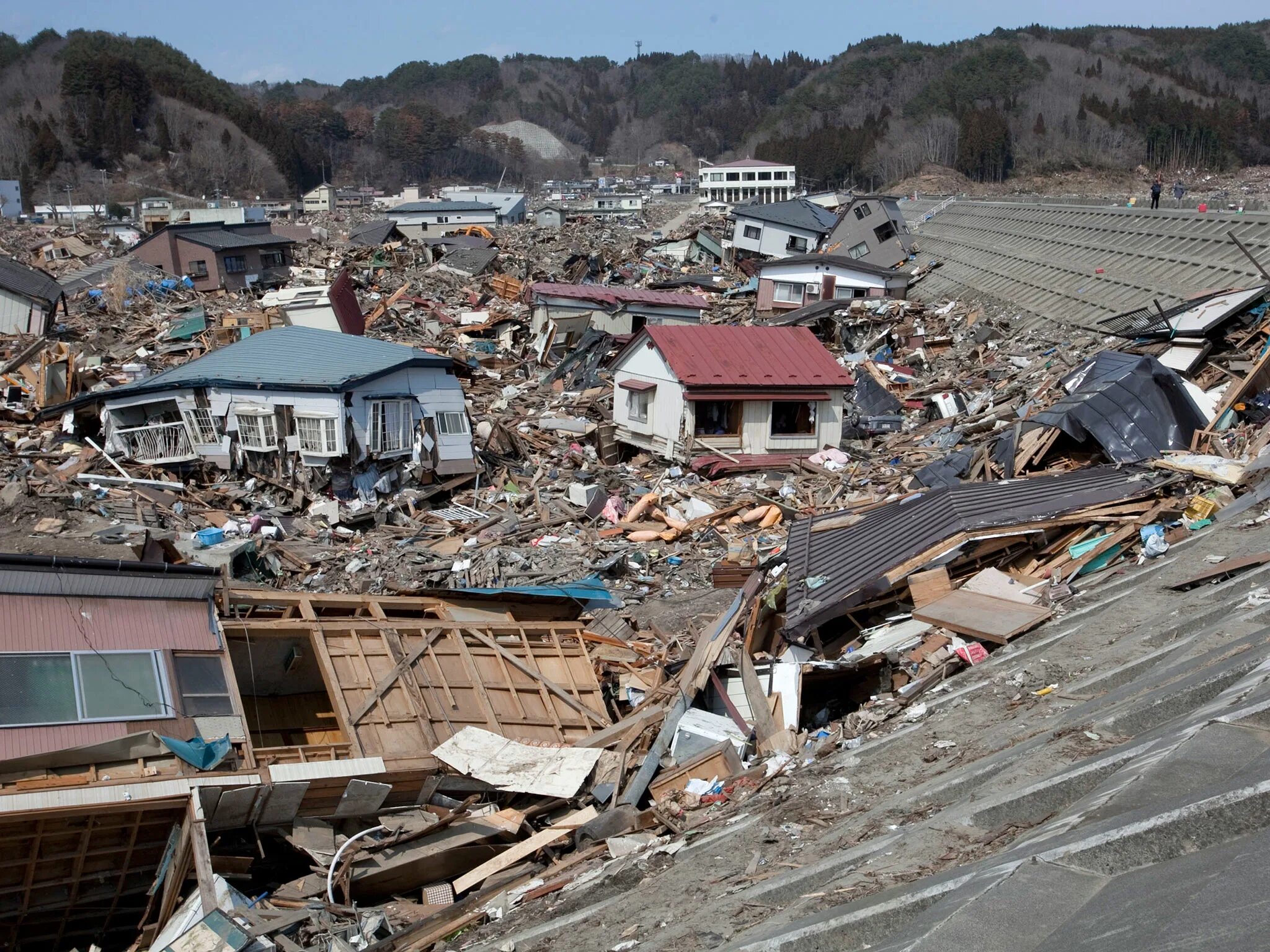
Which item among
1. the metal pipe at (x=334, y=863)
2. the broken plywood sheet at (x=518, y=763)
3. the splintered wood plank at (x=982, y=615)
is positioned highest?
the splintered wood plank at (x=982, y=615)

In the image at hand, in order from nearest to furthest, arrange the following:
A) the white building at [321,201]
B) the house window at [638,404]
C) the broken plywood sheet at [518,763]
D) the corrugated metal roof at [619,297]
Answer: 1. the broken plywood sheet at [518,763]
2. the house window at [638,404]
3. the corrugated metal roof at [619,297]
4. the white building at [321,201]

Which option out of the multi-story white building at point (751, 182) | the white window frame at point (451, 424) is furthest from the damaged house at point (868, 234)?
the multi-story white building at point (751, 182)

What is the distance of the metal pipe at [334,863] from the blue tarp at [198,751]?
120 cm

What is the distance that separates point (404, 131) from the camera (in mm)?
132750

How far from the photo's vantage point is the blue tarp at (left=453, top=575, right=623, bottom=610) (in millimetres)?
13500

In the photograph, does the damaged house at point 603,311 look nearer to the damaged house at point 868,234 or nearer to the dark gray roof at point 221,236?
the damaged house at point 868,234

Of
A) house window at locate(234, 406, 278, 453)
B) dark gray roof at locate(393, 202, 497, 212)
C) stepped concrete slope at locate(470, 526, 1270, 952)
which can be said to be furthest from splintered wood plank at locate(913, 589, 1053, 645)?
dark gray roof at locate(393, 202, 497, 212)

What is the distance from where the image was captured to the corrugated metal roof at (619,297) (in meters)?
32.8

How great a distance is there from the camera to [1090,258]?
31375 millimetres

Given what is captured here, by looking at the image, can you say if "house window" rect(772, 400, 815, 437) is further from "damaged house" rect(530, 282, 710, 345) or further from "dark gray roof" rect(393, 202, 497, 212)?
"dark gray roof" rect(393, 202, 497, 212)

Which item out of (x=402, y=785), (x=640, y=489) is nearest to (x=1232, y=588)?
(x=402, y=785)

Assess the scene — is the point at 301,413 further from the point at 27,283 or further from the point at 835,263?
the point at 835,263

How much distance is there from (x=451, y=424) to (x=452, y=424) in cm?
2

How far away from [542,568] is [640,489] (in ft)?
15.0
